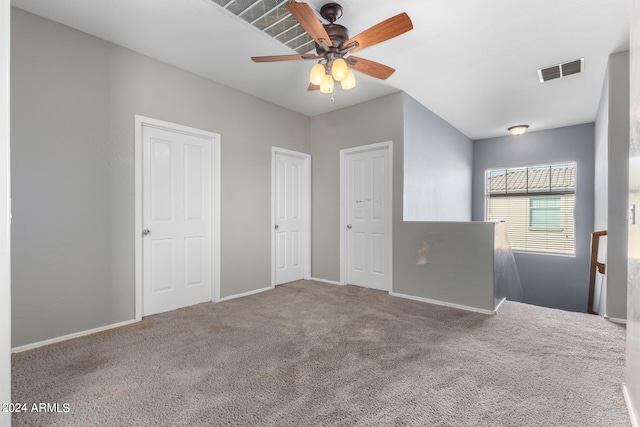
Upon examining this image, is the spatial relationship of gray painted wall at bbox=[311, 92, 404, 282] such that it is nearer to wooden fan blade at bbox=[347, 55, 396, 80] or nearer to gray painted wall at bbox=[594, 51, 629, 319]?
wooden fan blade at bbox=[347, 55, 396, 80]

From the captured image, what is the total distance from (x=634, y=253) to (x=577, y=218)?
452 cm

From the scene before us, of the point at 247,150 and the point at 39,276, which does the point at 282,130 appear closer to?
the point at 247,150

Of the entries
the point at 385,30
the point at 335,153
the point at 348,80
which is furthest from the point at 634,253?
the point at 335,153

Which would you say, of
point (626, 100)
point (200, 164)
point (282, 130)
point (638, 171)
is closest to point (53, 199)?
point (200, 164)

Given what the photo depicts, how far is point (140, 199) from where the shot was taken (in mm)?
3004

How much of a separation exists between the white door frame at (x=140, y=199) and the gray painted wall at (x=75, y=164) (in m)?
0.05

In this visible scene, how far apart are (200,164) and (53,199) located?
4.61ft

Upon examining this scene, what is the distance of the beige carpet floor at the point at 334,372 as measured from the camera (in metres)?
1.62

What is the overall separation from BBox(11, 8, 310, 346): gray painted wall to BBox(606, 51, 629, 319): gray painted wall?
4.36m

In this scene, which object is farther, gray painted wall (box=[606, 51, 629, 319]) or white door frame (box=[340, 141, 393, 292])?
white door frame (box=[340, 141, 393, 292])

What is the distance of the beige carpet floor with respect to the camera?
1.62 m

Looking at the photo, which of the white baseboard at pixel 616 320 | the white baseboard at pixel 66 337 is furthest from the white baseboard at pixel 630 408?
the white baseboard at pixel 66 337

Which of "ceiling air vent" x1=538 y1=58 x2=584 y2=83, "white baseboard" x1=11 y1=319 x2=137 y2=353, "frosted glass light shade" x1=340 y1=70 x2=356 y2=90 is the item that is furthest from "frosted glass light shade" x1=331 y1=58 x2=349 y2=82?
"white baseboard" x1=11 y1=319 x2=137 y2=353

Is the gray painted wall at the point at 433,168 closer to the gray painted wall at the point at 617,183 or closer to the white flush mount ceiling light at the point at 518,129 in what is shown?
the white flush mount ceiling light at the point at 518,129
